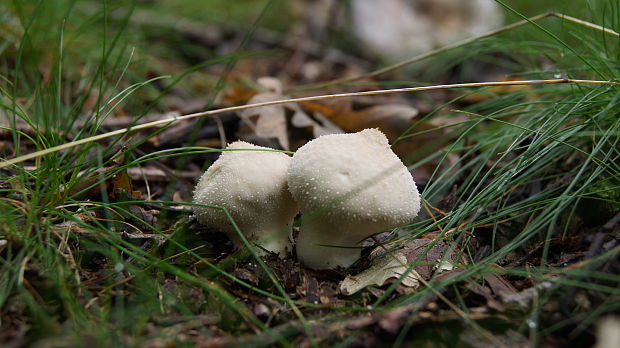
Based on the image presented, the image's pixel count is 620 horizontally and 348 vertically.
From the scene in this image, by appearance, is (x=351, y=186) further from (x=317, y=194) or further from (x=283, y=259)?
(x=283, y=259)

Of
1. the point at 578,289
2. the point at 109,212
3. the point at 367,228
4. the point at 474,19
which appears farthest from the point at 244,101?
the point at 474,19

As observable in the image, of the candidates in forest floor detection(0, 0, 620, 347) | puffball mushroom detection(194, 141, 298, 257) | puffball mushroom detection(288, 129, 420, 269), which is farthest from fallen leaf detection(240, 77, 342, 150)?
puffball mushroom detection(288, 129, 420, 269)

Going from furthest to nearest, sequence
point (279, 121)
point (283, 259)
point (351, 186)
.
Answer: point (279, 121) < point (283, 259) < point (351, 186)

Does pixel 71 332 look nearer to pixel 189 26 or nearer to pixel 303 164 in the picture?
pixel 303 164

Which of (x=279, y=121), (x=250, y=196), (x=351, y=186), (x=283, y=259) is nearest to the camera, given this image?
(x=351, y=186)

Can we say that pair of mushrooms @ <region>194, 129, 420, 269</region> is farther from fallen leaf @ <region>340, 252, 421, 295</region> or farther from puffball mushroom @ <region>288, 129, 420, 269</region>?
fallen leaf @ <region>340, 252, 421, 295</region>

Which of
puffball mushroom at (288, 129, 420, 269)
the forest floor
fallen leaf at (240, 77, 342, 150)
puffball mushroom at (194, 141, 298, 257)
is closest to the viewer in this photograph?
the forest floor

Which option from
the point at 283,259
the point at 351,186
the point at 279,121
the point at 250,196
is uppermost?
the point at 351,186

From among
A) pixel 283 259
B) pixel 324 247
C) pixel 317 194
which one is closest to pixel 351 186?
pixel 317 194
